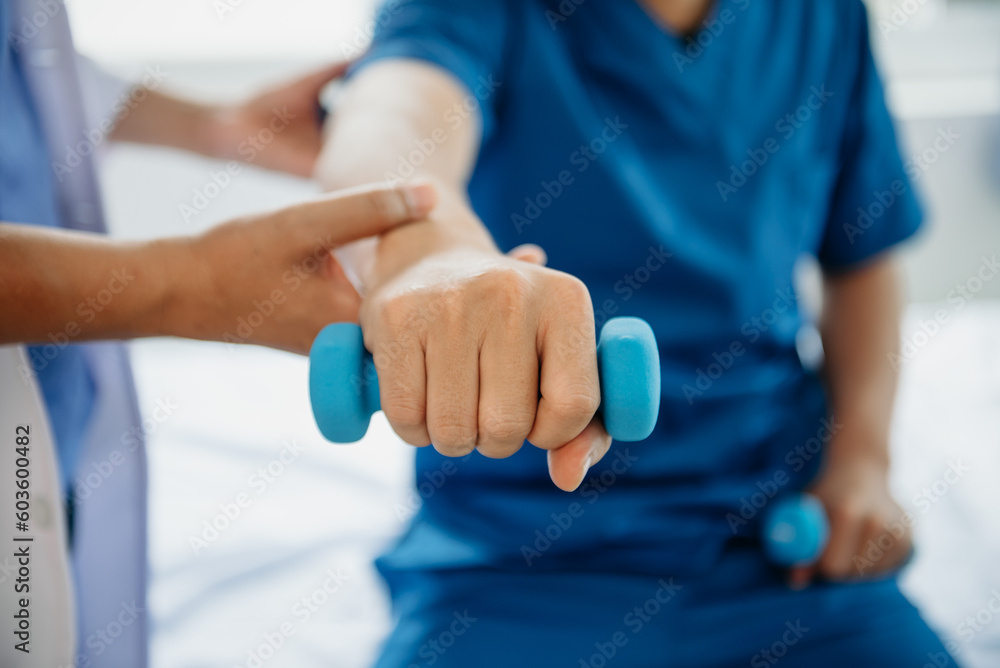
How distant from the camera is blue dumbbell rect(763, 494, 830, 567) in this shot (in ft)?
1.90

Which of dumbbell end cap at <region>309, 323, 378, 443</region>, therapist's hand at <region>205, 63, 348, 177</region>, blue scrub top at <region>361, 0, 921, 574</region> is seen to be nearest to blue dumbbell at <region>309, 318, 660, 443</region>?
dumbbell end cap at <region>309, 323, 378, 443</region>

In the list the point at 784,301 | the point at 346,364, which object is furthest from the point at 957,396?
the point at 346,364

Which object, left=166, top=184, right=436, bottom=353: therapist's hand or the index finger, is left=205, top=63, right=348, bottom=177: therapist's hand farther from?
the index finger

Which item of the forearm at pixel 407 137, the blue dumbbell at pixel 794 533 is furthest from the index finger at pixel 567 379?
the blue dumbbell at pixel 794 533

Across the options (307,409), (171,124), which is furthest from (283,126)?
(307,409)

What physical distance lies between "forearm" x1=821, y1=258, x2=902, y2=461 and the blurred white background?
0.17m

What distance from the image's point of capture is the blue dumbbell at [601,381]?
29 cm

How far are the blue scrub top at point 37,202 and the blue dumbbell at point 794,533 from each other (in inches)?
22.6

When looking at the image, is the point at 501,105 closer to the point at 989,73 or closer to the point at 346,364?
the point at 346,364

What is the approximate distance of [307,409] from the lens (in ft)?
3.46

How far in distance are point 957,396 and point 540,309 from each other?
0.94m

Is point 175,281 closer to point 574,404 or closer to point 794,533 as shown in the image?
point 574,404

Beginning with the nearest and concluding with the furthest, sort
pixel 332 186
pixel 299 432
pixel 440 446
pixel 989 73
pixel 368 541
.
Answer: pixel 440 446 < pixel 332 186 < pixel 368 541 < pixel 299 432 < pixel 989 73

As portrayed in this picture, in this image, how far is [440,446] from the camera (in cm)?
30
